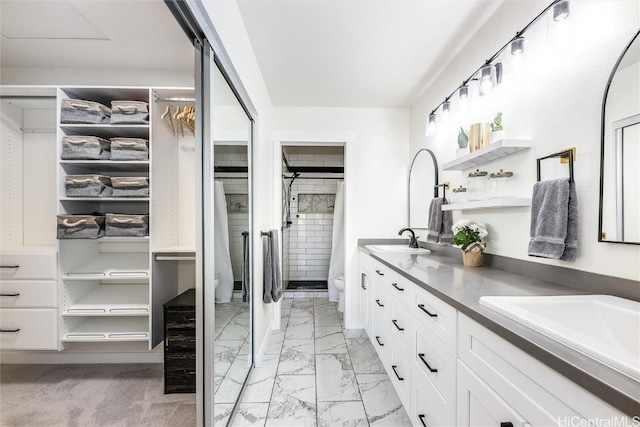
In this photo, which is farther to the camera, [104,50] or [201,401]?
[104,50]

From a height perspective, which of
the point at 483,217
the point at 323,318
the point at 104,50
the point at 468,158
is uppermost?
the point at 104,50

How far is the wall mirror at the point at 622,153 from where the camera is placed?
0.94 m

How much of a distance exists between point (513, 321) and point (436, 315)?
1.44ft

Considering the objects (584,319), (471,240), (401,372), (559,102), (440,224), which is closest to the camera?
(584,319)

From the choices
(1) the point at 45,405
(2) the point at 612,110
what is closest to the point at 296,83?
(2) the point at 612,110

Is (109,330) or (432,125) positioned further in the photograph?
(432,125)

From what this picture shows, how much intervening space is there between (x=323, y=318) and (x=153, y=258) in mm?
2111

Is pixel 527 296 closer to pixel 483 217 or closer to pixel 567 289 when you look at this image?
pixel 567 289

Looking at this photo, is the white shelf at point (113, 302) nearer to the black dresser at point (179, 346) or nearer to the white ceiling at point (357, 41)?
the black dresser at point (179, 346)

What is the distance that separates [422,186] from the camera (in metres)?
2.73

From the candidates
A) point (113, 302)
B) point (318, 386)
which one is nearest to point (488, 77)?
point (318, 386)

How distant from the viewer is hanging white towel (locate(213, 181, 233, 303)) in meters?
1.42

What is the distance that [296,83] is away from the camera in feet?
8.36

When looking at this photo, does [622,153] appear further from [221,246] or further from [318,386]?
[318,386]
